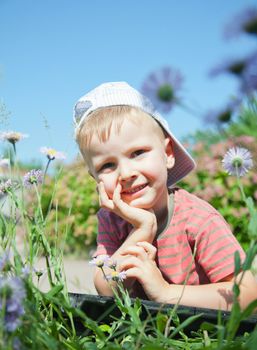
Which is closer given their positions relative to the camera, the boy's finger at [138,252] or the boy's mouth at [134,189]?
the boy's finger at [138,252]

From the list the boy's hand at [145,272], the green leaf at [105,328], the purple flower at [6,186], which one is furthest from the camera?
the boy's hand at [145,272]

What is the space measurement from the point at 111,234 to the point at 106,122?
391 mm

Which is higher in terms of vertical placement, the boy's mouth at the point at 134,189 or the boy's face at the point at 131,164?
A: the boy's face at the point at 131,164

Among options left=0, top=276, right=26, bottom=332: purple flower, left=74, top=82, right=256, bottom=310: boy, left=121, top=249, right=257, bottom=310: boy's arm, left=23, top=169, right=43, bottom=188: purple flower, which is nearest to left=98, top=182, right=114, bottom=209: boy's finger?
left=74, top=82, right=256, bottom=310: boy

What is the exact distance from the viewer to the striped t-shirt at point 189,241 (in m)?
1.52

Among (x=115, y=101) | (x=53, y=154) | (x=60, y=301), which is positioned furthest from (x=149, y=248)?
(x=60, y=301)

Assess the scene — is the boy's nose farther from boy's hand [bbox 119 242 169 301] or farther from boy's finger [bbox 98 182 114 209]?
boy's hand [bbox 119 242 169 301]

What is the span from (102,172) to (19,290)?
99 cm

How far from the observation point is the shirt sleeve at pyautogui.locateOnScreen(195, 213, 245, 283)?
1.50 meters

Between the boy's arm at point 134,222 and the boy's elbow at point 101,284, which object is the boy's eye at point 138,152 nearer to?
the boy's arm at point 134,222

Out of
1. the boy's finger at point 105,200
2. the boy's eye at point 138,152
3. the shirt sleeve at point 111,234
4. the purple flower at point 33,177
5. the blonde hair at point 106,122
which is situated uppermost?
the blonde hair at point 106,122

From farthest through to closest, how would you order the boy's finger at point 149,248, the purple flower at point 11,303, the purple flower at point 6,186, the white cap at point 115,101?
the white cap at point 115,101 → the boy's finger at point 149,248 → the purple flower at point 6,186 → the purple flower at point 11,303

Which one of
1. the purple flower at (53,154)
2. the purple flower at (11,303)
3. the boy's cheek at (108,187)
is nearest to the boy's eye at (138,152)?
the boy's cheek at (108,187)

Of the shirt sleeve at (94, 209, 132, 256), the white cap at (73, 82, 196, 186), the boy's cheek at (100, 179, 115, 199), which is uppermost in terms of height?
the white cap at (73, 82, 196, 186)
